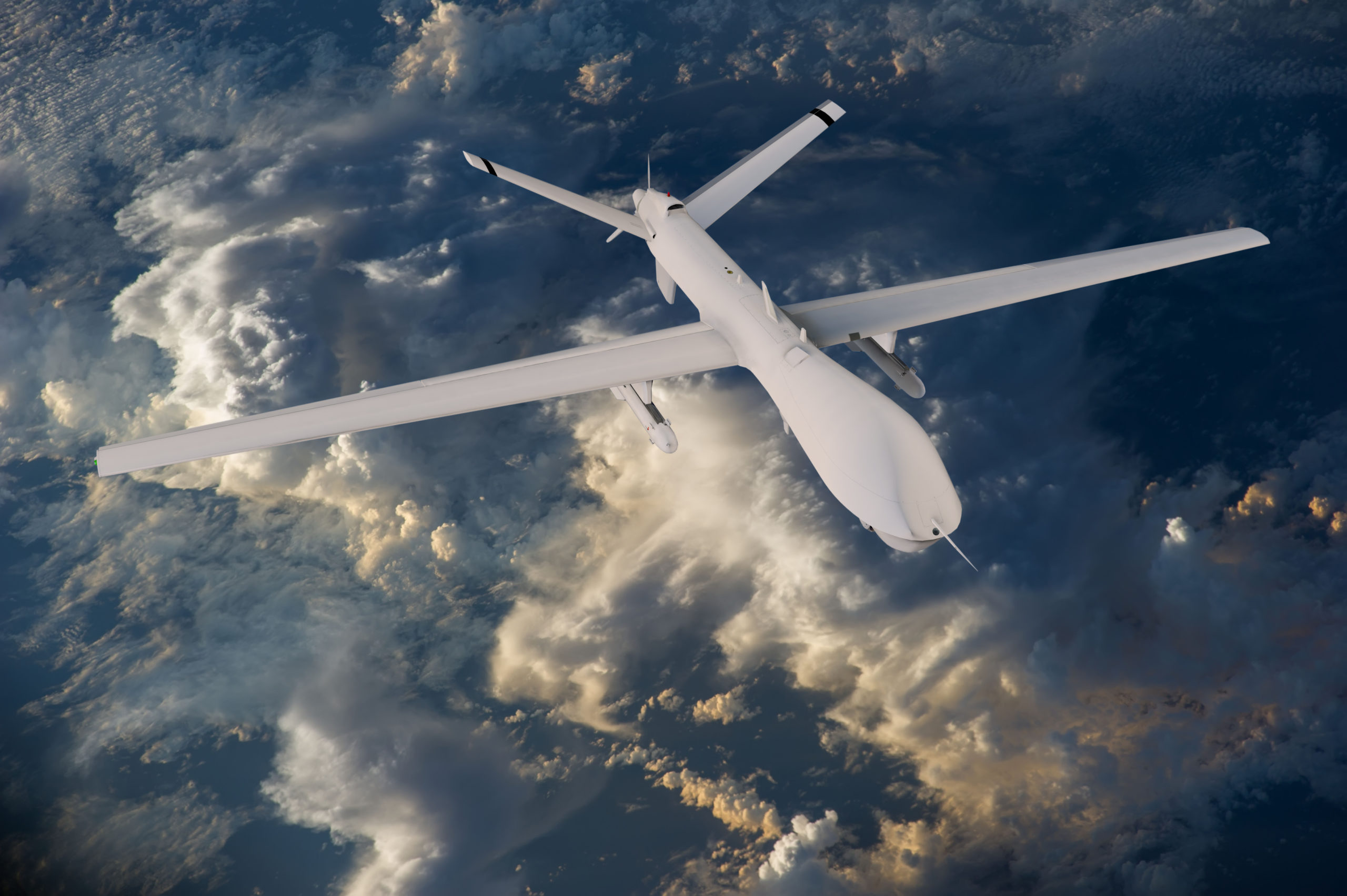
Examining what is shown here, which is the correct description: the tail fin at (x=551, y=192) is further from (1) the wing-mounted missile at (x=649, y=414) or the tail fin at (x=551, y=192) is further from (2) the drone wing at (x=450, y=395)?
(1) the wing-mounted missile at (x=649, y=414)

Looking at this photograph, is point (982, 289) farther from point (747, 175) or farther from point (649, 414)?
point (649, 414)

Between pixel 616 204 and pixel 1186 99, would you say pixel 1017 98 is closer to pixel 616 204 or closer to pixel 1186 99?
pixel 1186 99

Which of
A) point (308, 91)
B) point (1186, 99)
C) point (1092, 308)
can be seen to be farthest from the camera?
point (308, 91)

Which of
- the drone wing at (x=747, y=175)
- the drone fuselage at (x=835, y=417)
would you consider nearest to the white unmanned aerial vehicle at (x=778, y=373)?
the drone fuselage at (x=835, y=417)

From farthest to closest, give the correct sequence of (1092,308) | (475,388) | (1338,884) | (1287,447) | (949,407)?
(1092,308)
(949,407)
(1287,447)
(475,388)
(1338,884)

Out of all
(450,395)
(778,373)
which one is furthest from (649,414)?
(450,395)

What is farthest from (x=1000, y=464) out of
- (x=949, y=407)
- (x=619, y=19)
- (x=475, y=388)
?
(x=619, y=19)

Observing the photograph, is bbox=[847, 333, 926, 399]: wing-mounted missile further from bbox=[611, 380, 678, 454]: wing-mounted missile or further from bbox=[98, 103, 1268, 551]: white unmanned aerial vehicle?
bbox=[611, 380, 678, 454]: wing-mounted missile
